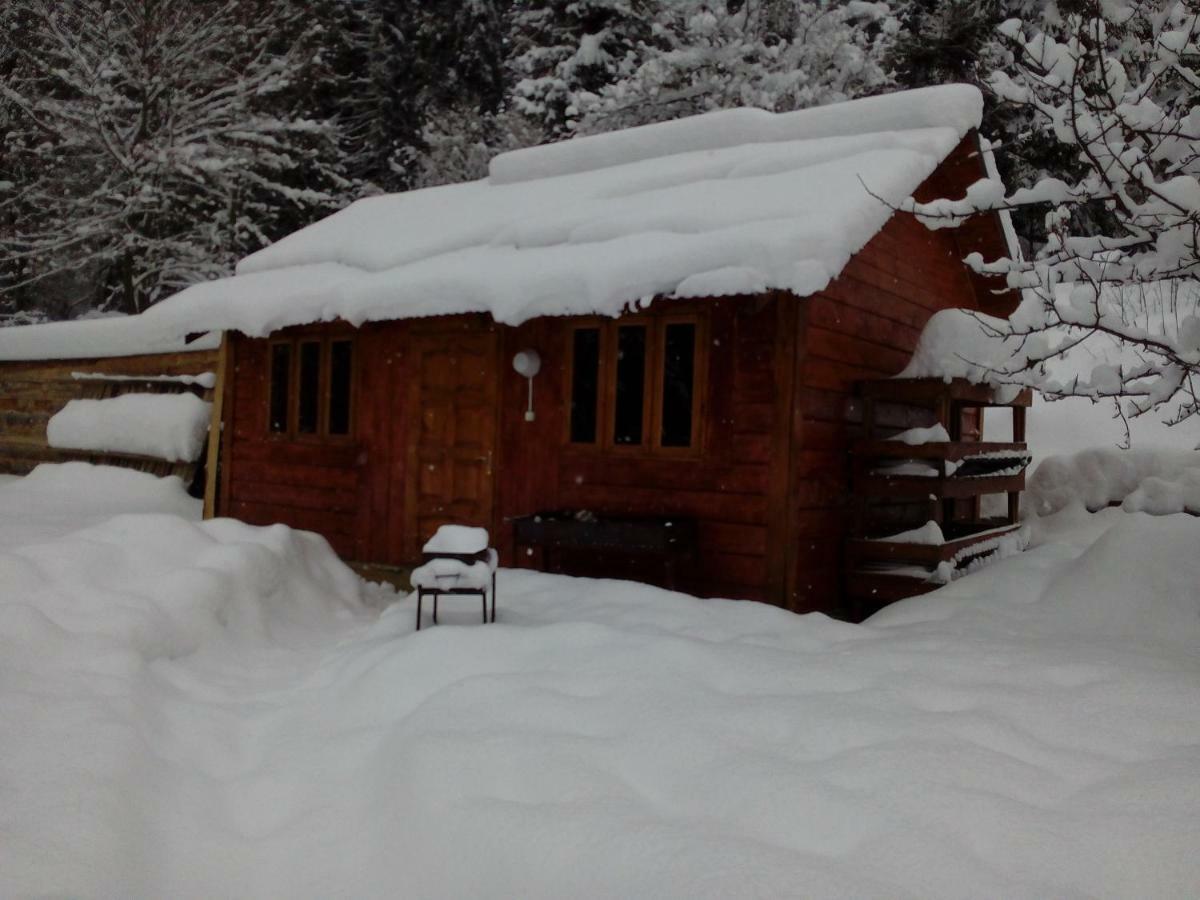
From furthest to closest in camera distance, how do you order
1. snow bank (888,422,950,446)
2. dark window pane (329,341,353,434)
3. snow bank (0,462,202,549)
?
1. snow bank (0,462,202,549)
2. dark window pane (329,341,353,434)
3. snow bank (888,422,950,446)

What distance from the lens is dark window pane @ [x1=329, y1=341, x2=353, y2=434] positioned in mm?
9383

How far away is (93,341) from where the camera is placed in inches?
504

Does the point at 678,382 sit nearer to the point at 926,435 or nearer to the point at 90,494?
the point at 926,435

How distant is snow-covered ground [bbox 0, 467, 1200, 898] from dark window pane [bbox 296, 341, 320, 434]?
3.63 meters

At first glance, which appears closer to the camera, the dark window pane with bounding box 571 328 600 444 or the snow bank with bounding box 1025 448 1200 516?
the dark window pane with bounding box 571 328 600 444

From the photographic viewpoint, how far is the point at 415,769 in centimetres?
358

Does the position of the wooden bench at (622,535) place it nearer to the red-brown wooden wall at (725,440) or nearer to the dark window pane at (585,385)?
the red-brown wooden wall at (725,440)

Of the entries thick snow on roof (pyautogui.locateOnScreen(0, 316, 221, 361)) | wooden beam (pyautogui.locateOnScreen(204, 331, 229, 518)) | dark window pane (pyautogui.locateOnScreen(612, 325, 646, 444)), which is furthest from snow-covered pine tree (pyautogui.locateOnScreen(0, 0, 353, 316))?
dark window pane (pyautogui.locateOnScreen(612, 325, 646, 444))

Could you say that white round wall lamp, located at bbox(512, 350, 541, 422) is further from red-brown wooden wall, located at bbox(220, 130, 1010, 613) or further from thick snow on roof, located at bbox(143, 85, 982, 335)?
thick snow on roof, located at bbox(143, 85, 982, 335)

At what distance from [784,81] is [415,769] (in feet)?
53.8

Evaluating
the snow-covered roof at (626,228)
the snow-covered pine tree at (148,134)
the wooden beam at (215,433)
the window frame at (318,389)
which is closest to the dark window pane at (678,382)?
the snow-covered roof at (626,228)

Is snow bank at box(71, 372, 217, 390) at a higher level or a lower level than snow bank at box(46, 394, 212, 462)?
higher

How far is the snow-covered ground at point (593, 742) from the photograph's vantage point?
289 cm

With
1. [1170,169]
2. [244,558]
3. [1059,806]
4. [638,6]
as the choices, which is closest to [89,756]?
[244,558]
